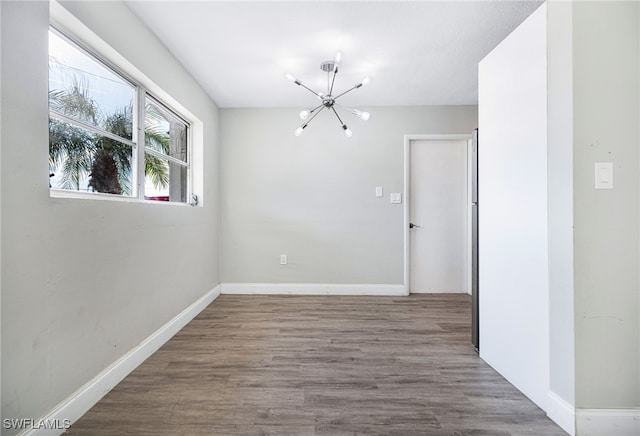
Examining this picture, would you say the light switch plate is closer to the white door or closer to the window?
the white door

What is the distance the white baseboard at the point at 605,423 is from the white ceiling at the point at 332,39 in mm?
2322

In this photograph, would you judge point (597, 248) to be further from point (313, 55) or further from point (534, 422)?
point (313, 55)

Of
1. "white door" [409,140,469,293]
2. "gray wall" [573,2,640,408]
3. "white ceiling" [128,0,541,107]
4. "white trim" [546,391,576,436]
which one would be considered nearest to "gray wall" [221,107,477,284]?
"white door" [409,140,469,293]

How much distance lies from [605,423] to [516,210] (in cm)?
107

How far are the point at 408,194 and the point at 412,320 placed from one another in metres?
1.59

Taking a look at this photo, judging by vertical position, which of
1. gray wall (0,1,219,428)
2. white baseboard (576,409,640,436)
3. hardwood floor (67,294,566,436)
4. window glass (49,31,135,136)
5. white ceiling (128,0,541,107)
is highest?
white ceiling (128,0,541,107)

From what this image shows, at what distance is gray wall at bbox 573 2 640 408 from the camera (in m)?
1.37

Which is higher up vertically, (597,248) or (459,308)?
(597,248)

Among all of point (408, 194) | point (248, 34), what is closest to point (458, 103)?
point (408, 194)

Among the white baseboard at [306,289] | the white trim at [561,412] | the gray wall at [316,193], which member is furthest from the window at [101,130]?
the white trim at [561,412]

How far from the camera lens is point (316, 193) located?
3797 mm

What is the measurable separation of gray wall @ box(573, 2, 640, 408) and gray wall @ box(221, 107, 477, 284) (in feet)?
7.89

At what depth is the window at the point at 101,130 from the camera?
1516 millimetres

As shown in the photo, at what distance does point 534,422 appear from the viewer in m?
1.46
